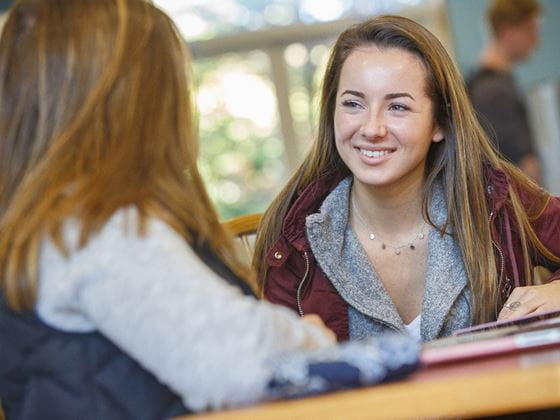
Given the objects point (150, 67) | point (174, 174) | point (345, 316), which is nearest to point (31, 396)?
point (174, 174)

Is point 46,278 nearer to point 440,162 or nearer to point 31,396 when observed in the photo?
point 31,396

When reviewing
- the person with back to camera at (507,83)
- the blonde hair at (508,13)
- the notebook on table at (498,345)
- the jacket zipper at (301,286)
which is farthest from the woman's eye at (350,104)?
the blonde hair at (508,13)

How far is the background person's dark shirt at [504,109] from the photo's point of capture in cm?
450

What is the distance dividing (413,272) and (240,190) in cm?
471

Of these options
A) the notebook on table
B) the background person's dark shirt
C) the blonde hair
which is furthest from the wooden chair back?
the blonde hair

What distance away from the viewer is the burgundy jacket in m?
2.12

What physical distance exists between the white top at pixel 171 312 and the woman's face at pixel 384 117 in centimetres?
104

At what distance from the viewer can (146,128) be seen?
1.32 meters

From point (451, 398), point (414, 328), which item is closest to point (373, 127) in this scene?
point (414, 328)

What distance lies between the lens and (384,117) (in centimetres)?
223

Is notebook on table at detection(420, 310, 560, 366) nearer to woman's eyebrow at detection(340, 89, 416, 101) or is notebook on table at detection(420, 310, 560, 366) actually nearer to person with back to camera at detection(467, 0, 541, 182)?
woman's eyebrow at detection(340, 89, 416, 101)

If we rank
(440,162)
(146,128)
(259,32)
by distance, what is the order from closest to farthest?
(146,128), (440,162), (259,32)

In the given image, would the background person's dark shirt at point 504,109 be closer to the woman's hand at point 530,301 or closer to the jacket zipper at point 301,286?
the jacket zipper at point 301,286

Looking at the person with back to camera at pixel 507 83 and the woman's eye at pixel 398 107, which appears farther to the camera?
the person with back to camera at pixel 507 83
